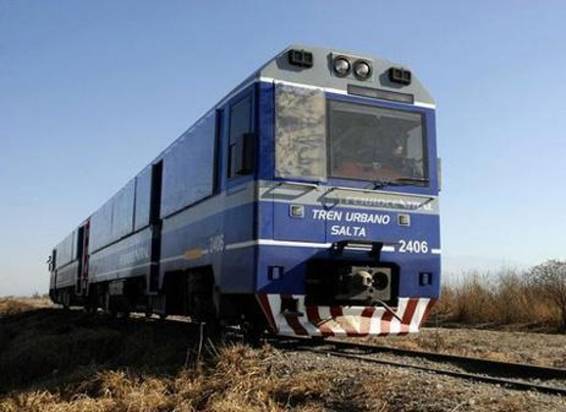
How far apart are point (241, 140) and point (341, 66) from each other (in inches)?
68.0

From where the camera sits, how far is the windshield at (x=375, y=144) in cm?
828

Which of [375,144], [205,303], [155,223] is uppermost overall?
[375,144]

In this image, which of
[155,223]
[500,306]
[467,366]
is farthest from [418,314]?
[500,306]

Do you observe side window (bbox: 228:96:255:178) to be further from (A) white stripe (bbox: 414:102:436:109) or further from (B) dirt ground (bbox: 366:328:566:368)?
(B) dirt ground (bbox: 366:328:566:368)

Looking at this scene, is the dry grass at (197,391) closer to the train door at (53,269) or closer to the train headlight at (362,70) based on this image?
the train headlight at (362,70)

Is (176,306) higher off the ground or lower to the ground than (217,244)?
lower

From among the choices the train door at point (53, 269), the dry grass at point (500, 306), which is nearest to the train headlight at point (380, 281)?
the dry grass at point (500, 306)

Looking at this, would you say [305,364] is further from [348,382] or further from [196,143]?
[196,143]

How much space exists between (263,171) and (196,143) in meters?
2.73

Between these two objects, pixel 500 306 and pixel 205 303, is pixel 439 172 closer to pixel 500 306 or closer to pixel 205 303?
pixel 205 303

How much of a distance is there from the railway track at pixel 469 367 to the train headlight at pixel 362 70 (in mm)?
3535

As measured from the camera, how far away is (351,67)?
868 cm

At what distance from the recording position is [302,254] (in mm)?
7887

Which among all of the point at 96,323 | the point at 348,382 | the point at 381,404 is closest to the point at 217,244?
the point at 348,382
